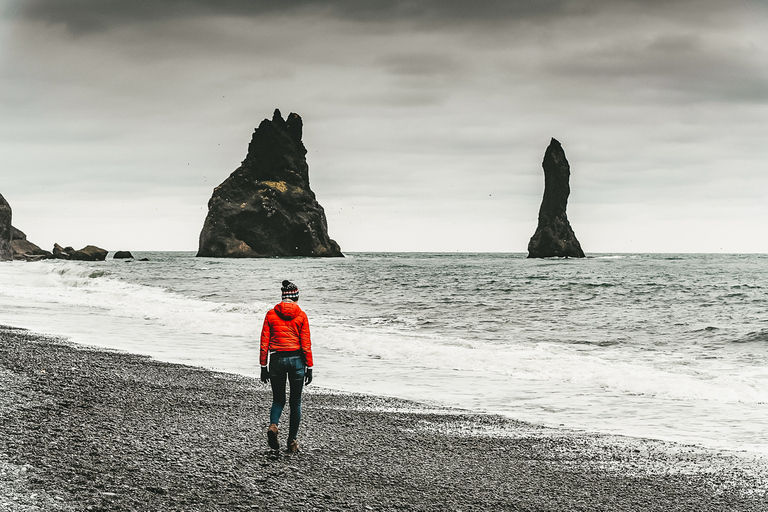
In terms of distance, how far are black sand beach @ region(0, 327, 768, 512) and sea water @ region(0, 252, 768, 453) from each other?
152 centimetres

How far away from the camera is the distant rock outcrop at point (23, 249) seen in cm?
10857

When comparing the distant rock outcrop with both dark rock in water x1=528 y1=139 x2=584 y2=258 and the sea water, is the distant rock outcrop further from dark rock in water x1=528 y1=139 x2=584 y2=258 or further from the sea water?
dark rock in water x1=528 y1=139 x2=584 y2=258

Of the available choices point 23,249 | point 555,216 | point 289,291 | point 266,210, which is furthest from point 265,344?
point 555,216

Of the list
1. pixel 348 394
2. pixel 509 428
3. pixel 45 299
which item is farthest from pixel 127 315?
pixel 509 428

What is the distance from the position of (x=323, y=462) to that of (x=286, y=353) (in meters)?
1.24

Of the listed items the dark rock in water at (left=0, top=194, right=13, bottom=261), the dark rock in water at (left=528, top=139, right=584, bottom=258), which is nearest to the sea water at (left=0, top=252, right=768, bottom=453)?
the dark rock in water at (left=0, top=194, right=13, bottom=261)

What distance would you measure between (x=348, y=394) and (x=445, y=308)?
1948 cm

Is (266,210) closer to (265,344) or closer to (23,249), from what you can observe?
(23,249)

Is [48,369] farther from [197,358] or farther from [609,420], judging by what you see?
[609,420]

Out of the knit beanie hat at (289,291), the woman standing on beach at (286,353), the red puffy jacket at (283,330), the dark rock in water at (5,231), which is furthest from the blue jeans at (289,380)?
the dark rock in water at (5,231)

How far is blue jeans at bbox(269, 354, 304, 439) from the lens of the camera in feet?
24.0

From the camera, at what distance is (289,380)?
7.29 m

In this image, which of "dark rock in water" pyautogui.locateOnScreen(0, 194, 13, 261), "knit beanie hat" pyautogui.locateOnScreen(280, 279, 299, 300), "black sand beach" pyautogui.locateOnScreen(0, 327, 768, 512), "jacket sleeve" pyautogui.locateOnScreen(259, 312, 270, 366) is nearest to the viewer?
"black sand beach" pyautogui.locateOnScreen(0, 327, 768, 512)

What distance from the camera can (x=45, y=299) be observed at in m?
32.3
